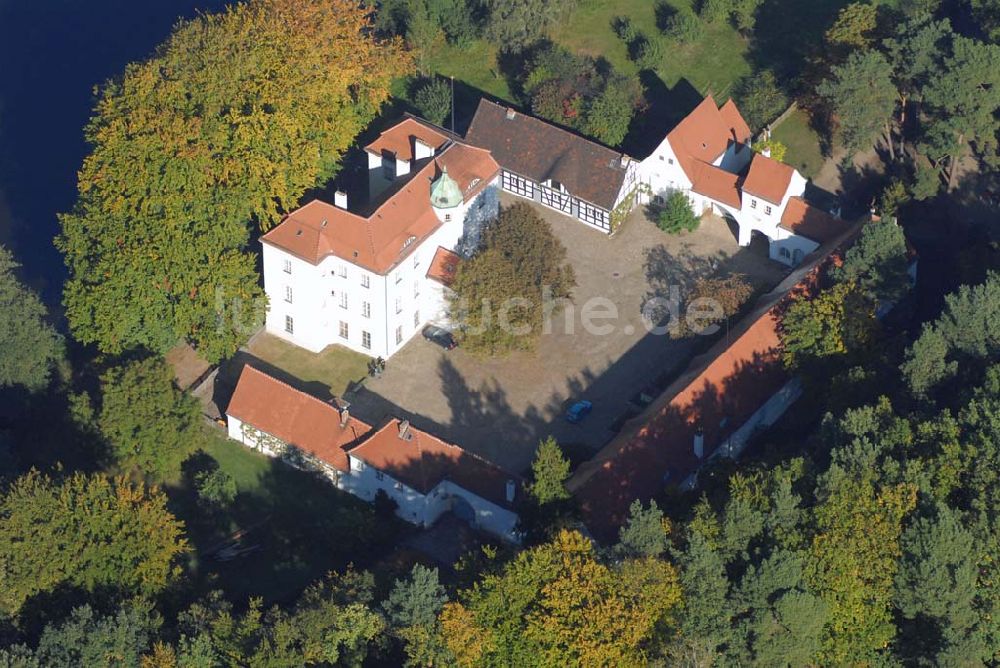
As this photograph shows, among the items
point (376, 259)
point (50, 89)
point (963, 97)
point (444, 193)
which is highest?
point (963, 97)

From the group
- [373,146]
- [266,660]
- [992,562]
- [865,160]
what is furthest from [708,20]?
[266,660]

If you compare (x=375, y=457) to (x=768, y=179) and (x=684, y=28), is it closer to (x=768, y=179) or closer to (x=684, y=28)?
(x=768, y=179)

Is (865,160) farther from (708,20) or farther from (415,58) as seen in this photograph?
(415,58)

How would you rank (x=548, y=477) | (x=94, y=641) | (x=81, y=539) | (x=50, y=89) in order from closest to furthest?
(x=94, y=641), (x=81, y=539), (x=548, y=477), (x=50, y=89)

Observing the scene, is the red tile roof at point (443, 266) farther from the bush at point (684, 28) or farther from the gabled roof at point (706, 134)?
the bush at point (684, 28)

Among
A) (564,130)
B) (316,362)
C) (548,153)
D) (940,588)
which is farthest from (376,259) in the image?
(940,588)

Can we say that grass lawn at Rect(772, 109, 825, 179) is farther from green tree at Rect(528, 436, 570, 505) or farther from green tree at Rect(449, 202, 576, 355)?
green tree at Rect(528, 436, 570, 505)
